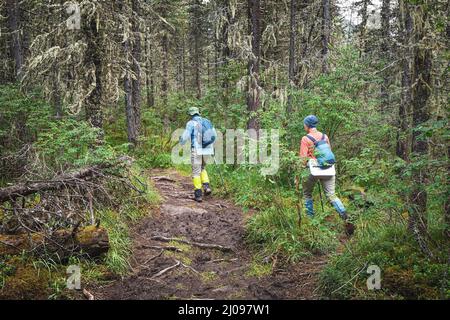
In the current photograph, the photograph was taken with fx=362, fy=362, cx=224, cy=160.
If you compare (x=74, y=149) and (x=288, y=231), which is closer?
(x=288, y=231)

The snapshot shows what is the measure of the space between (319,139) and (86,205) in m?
4.33

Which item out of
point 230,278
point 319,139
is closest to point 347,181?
point 319,139

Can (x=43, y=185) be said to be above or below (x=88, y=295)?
above

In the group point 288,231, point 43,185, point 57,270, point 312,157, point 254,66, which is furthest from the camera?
point 254,66

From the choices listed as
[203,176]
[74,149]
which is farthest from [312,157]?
[74,149]

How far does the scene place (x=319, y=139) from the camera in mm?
6891

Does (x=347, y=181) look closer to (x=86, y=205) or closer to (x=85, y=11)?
(x=86, y=205)

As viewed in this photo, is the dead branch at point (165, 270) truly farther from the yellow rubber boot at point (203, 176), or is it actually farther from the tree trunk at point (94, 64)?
the tree trunk at point (94, 64)

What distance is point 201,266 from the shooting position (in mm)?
5820

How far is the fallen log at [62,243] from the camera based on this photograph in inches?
195

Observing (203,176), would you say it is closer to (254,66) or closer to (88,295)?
(254,66)

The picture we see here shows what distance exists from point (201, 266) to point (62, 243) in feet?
6.94

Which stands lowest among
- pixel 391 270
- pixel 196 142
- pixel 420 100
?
pixel 391 270

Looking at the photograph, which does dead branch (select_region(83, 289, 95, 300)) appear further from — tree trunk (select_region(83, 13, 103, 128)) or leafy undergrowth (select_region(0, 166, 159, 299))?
tree trunk (select_region(83, 13, 103, 128))
